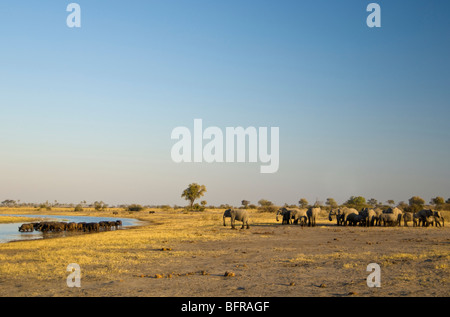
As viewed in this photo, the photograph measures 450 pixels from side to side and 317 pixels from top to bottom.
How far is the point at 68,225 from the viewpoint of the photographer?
47.8 meters

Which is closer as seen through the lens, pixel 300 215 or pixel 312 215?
pixel 312 215

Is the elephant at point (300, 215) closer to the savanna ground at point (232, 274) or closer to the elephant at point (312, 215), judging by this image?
the elephant at point (312, 215)

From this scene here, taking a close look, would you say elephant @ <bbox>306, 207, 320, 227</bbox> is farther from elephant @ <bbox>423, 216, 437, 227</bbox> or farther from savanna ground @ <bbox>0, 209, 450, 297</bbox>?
savanna ground @ <bbox>0, 209, 450, 297</bbox>

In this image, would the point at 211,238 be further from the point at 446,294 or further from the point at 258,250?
the point at 446,294

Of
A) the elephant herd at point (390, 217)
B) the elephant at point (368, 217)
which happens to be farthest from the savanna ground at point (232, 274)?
the elephant herd at point (390, 217)

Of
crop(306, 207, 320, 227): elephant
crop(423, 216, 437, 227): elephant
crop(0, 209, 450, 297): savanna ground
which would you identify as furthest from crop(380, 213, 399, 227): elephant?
crop(0, 209, 450, 297): savanna ground

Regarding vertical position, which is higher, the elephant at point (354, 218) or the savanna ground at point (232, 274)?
the savanna ground at point (232, 274)

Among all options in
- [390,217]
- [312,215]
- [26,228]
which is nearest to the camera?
[312,215]

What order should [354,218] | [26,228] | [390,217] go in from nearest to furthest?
[390,217]
[354,218]
[26,228]

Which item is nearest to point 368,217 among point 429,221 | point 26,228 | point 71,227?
point 429,221

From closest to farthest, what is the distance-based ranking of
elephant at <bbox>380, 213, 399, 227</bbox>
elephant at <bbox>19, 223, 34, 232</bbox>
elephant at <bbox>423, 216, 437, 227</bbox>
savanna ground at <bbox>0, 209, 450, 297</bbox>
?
1. savanna ground at <bbox>0, 209, 450, 297</bbox>
2. elephant at <bbox>423, 216, 437, 227</bbox>
3. elephant at <bbox>380, 213, 399, 227</bbox>
4. elephant at <bbox>19, 223, 34, 232</bbox>

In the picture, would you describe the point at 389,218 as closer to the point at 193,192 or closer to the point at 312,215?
the point at 312,215

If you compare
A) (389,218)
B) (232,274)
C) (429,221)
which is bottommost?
(429,221)
